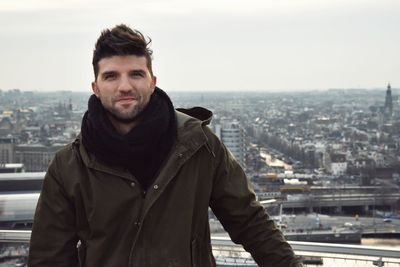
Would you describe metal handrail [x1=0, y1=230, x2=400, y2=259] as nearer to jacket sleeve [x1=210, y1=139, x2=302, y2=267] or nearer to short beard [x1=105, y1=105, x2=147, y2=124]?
jacket sleeve [x1=210, y1=139, x2=302, y2=267]

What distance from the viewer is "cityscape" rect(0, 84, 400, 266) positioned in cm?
984

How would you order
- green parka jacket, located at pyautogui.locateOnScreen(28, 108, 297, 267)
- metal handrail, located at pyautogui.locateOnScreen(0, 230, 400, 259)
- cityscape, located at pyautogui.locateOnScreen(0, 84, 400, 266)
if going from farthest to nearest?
cityscape, located at pyautogui.locateOnScreen(0, 84, 400, 266) < metal handrail, located at pyautogui.locateOnScreen(0, 230, 400, 259) < green parka jacket, located at pyautogui.locateOnScreen(28, 108, 297, 267)

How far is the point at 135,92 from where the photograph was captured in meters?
0.70

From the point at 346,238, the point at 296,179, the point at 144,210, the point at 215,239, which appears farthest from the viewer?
the point at 296,179

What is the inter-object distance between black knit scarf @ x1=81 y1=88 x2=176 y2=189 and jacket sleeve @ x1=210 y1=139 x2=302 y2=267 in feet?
0.22

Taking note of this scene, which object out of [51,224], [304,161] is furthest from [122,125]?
[304,161]

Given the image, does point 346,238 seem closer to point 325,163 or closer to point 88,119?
point 88,119

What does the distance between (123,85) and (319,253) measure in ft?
2.90

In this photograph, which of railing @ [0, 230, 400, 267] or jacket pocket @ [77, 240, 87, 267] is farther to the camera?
railing @ [0, 230, 400, 267]

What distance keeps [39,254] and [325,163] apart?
20.0 metres

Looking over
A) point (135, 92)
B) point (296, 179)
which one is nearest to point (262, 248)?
point (135, 92)

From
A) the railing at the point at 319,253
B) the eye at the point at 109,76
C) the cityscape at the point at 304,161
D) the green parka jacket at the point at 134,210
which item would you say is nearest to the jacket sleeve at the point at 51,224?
the green parka jacket at the point at 134,210

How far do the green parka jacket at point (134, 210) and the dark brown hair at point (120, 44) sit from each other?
96 millimetres

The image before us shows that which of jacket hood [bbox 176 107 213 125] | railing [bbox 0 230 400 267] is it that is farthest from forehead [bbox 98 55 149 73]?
railing [bbox 0 230 400 267]
